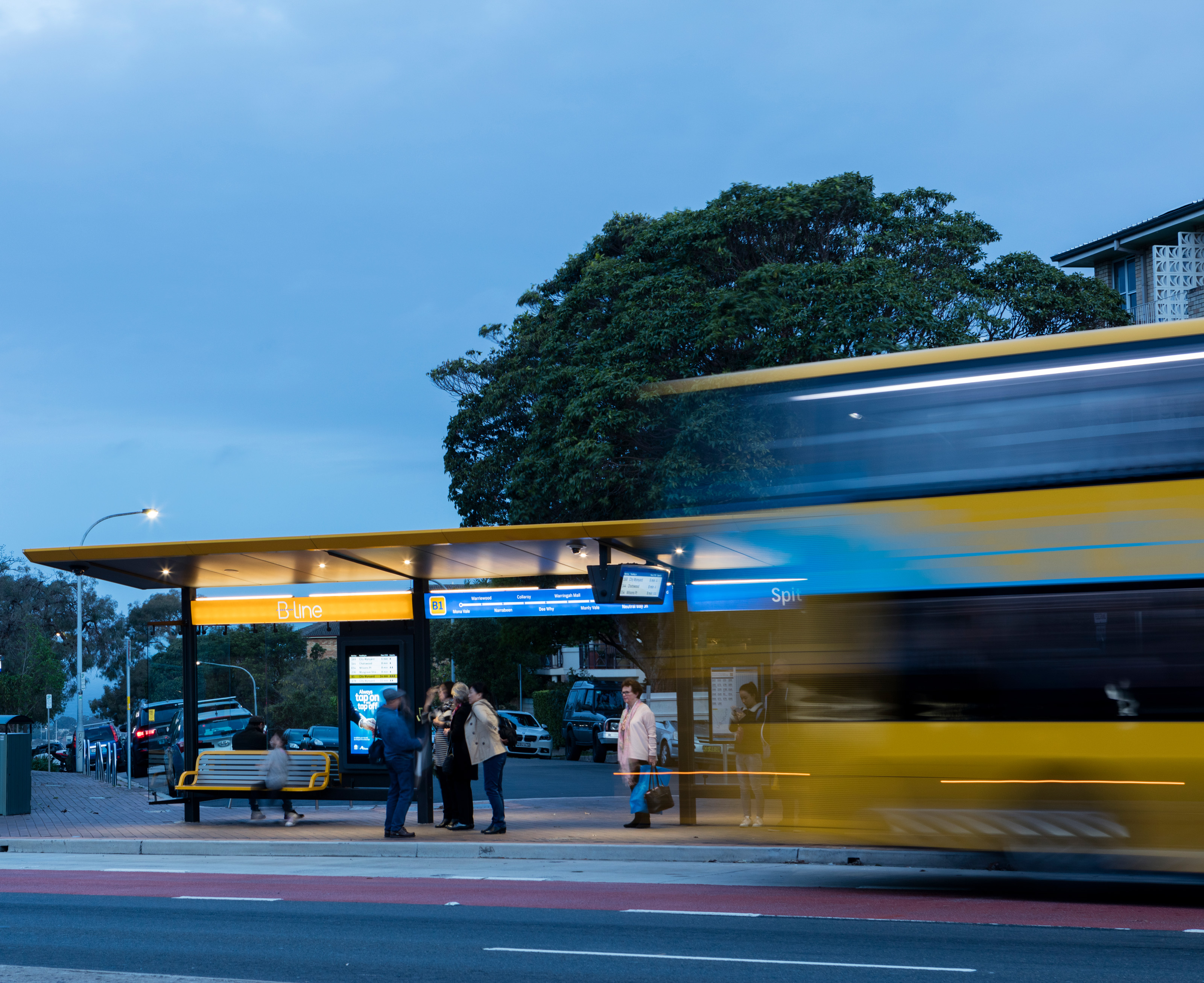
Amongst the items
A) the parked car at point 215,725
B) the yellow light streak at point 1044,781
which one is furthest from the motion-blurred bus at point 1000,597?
the parked car at point 215,725

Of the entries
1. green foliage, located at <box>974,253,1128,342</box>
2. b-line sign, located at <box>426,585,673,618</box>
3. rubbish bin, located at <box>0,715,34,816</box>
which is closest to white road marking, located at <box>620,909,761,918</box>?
b-line sign, located at <box>426,585,673,618</box>

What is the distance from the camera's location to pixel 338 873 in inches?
524

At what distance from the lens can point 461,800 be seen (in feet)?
52.6

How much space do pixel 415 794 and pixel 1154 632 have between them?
10511mm

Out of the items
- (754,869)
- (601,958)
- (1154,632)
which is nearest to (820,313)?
(754,869)

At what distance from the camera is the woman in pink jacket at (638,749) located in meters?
15.8

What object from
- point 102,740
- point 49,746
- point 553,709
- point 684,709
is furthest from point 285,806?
point 49,746

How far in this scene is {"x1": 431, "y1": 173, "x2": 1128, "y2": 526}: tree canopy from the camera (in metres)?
29.2

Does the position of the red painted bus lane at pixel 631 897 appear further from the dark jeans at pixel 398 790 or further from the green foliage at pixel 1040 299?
the green foliage at pixel 1040 299

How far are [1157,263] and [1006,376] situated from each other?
104ft

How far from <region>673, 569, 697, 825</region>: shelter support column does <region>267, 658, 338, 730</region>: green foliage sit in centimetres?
1146

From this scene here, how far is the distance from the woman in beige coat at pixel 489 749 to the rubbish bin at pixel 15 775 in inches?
333

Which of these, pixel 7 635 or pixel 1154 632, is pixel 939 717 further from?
pixel 7 635

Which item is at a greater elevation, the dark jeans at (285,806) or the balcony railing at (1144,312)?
the balcony railing at (1144,312)
